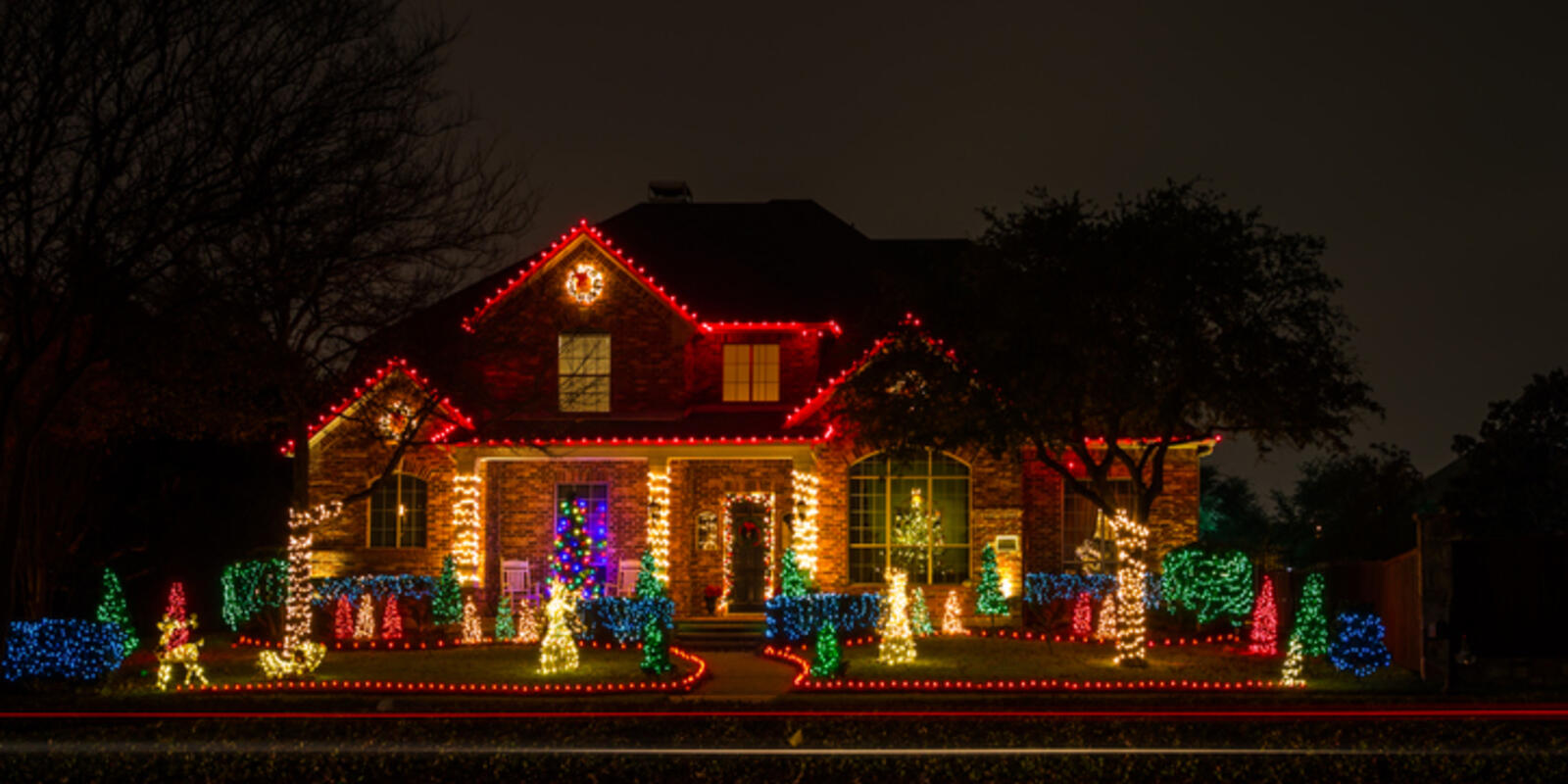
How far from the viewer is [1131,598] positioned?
77.7 ft

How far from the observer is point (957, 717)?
16875 millimetres

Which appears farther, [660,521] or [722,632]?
[660,521]

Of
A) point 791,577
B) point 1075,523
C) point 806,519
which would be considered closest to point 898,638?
point 791,577

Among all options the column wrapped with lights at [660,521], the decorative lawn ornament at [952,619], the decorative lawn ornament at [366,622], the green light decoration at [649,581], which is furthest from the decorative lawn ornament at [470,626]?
the decorative lawn ornament at [952,619]

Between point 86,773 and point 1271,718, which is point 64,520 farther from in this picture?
point 1271,718

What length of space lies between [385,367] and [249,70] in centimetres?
675

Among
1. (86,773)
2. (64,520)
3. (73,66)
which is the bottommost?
(86,773)

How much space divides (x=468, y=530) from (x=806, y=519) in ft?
20.9

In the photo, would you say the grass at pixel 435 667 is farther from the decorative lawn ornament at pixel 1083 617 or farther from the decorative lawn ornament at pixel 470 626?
the decorative lawn ornament at pixel 1083 617

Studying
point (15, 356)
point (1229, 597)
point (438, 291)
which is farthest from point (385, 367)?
point (1229, 597)

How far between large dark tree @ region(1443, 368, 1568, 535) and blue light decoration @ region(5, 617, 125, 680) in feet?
105

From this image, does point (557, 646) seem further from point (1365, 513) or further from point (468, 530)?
point (1365, 513)

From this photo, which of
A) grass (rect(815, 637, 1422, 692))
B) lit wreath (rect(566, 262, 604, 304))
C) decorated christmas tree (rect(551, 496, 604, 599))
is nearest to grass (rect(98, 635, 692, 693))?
decorated christmas tree (rect(551, 496, 604, 599))

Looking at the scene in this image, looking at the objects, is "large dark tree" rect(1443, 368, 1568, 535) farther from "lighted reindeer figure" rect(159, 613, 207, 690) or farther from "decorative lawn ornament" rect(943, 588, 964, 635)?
"lighted reindeer figure" rect(159, 613, 207, 690)
